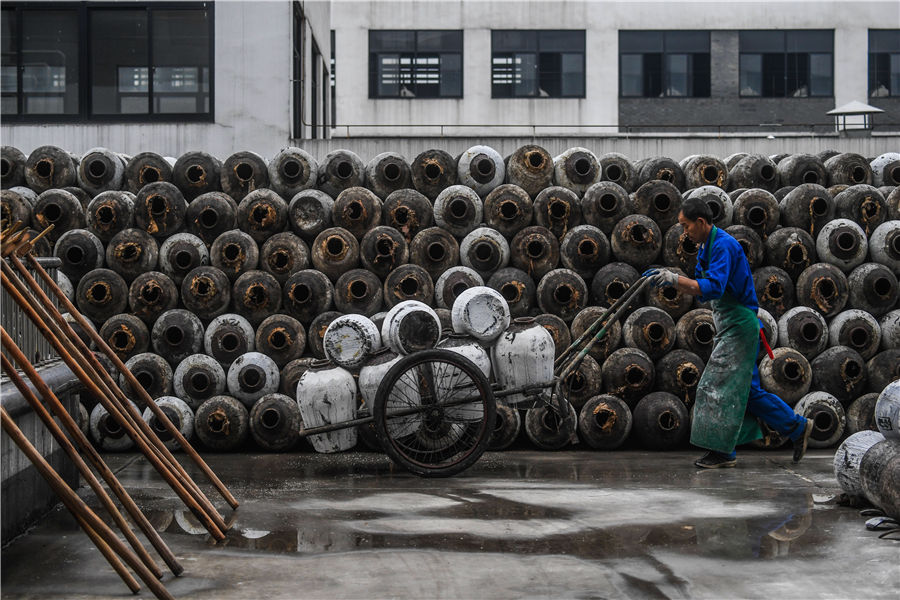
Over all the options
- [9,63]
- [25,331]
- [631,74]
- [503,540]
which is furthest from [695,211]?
[631,74]

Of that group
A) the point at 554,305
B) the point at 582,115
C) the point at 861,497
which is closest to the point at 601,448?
the point at 554,305

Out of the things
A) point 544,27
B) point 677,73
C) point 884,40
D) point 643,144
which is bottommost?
point 643,144

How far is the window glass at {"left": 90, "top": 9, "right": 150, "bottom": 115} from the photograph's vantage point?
1845 cm

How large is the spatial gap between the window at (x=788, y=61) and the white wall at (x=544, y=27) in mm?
322

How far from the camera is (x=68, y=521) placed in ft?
21.1

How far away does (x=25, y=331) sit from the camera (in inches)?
263

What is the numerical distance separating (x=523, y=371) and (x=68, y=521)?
3437 millimetres

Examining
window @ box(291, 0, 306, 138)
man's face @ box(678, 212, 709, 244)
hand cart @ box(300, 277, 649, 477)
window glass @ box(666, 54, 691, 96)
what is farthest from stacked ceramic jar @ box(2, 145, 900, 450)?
window glass @ box(666, 54, 691, 96)

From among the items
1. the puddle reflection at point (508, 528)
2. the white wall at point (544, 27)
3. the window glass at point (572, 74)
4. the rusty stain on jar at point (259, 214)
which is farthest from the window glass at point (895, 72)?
the puddle reflection at point (508, 528)

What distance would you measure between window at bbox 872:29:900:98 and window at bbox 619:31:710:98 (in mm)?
5597

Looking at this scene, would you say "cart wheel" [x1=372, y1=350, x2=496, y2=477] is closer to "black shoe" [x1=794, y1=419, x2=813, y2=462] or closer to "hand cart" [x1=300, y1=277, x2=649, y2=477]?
"hand cart" [x1=300, y1=277, x2=649, y2=477]

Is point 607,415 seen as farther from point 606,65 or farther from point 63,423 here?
point 606,65

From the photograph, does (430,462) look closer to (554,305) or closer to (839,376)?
(554,305)

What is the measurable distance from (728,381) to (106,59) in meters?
Answer: 14.3
